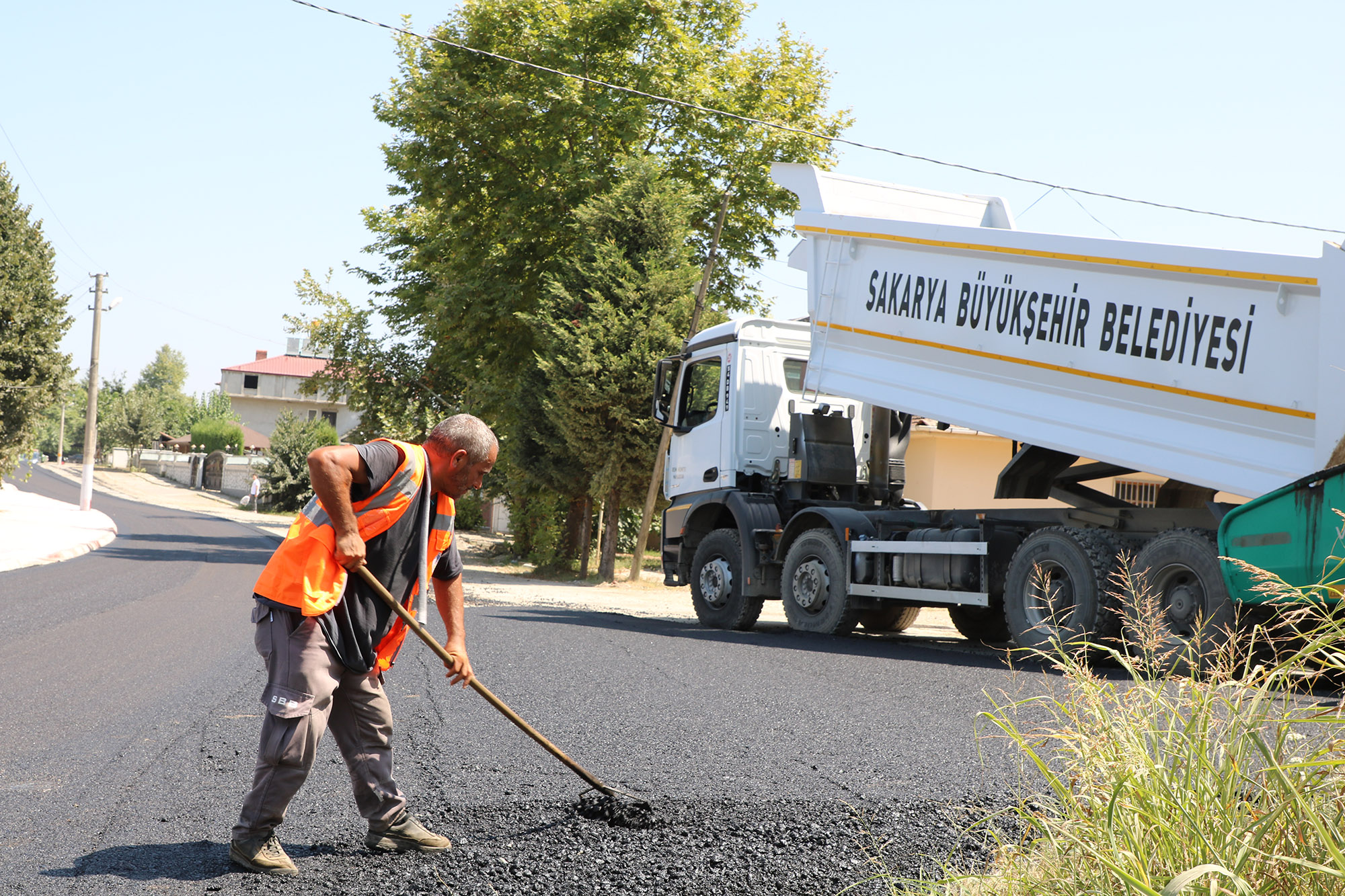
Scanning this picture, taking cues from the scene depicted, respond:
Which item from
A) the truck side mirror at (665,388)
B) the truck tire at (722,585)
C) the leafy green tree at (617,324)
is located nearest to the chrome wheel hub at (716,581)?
the truck tire at (722,585)

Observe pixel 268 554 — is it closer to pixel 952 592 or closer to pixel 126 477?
pixel 952 592

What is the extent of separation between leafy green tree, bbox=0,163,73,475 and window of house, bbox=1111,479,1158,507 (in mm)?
25029

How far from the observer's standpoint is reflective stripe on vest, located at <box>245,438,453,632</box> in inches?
139

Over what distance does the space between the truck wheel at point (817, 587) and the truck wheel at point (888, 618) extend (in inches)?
11.6

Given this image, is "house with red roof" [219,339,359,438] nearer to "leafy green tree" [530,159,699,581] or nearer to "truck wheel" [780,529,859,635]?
"leafy green tree" [530,159,699,581]

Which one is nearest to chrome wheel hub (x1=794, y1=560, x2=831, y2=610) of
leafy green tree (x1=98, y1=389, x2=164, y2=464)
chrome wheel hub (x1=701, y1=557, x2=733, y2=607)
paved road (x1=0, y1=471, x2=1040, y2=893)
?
paved road (x1=0, y1=471, x2=1040, y2=893)

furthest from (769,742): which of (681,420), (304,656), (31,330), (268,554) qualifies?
(31,330)

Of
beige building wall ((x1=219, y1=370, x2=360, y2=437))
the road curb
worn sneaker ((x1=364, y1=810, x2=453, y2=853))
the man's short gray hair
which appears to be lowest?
the road curb

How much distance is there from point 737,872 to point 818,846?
1.31ft

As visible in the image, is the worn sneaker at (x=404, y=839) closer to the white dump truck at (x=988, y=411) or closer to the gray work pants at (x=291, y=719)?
the gray work pants at (x=291, y=719)

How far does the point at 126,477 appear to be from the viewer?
212 feet

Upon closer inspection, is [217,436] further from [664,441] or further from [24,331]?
[664,441]

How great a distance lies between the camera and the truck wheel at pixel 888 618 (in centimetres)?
1134

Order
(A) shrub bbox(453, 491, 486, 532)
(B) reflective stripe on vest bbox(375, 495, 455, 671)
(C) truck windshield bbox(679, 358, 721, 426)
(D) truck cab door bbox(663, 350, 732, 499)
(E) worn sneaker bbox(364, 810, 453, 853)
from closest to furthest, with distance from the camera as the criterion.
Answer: (E) worn sneaker bbox(364, 810, 453, 853) < (B) reflective stripe on vest bbox(375, 495, 455, 671) < (D) truck cab door bbox(663, 350, 732, 499) < (C) truck windshield bbox(679, 358, 721, 426) < (A) shrub bbox(453, 491, 486, 532)
